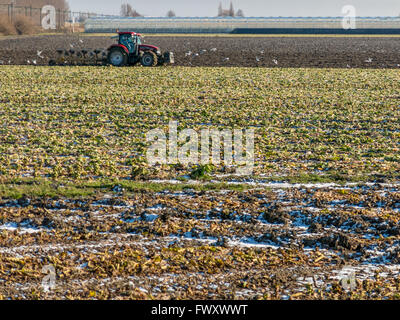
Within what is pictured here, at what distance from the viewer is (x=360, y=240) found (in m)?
6.64

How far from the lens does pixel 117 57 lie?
2983 cm

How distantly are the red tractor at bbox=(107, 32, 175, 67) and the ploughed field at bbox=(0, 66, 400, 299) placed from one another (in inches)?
559

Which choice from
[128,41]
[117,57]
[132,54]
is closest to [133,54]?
[132,54]

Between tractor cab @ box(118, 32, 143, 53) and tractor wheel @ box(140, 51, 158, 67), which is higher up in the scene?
tractor cab @ box(118, 32, 143, 53)

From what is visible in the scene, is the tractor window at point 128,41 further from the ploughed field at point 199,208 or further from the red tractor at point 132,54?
the ploughed field at point 199,208

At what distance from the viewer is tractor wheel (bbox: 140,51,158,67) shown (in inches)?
1167

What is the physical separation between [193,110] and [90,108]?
3.28m

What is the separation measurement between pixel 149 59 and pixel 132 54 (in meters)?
1.08

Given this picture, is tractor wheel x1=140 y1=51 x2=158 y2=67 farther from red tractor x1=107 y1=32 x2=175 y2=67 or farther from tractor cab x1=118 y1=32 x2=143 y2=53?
tractor cab x1=118 y1=32 x2=143 y2=53

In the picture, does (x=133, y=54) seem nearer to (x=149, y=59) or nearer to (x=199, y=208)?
(x=149, y=59)

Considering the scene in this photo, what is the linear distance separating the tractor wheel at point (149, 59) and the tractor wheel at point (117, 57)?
1.00 meters

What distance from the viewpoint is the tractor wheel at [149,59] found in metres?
29.6

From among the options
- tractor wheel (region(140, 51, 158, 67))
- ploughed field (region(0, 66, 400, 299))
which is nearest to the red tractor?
tractor wheel (region(140, 51, 158, 67))
